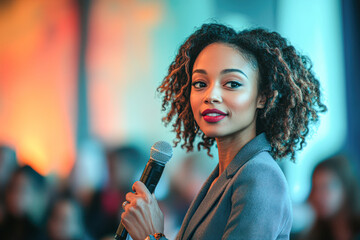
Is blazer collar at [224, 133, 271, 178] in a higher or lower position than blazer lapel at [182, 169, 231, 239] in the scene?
higher

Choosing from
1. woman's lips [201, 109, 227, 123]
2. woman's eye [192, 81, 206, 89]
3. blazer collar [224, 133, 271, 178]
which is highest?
woman's eye [192, 81, 206, 89]

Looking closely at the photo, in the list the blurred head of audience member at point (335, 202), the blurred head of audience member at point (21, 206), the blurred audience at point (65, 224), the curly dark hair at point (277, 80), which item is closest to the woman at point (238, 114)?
the curly dark hair at point (277, 80)

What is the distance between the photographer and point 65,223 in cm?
321

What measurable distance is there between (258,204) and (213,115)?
314 mm

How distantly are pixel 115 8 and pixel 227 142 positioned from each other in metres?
3.18

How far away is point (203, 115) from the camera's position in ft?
4.18

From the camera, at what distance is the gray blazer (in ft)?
3.39

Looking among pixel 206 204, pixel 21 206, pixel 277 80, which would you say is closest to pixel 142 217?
pixel 206 204

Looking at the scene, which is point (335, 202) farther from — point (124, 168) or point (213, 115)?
point (213, 115)

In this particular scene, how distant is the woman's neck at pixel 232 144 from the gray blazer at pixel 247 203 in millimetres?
38

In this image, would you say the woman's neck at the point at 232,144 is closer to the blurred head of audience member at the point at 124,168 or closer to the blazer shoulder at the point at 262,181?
the blazer shoulder at the point at 262,181

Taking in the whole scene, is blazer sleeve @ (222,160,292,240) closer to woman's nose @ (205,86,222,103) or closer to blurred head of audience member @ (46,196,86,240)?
woman's nose @ (205,86,222,103)

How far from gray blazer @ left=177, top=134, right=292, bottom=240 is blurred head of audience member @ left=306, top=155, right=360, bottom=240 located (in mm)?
1965

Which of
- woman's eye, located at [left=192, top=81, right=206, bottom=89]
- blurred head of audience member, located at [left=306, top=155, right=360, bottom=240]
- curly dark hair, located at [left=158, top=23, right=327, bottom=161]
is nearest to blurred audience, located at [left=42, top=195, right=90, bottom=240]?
blurred head of audience member, located at [left=306, top=155, right=360, bottom=240]
